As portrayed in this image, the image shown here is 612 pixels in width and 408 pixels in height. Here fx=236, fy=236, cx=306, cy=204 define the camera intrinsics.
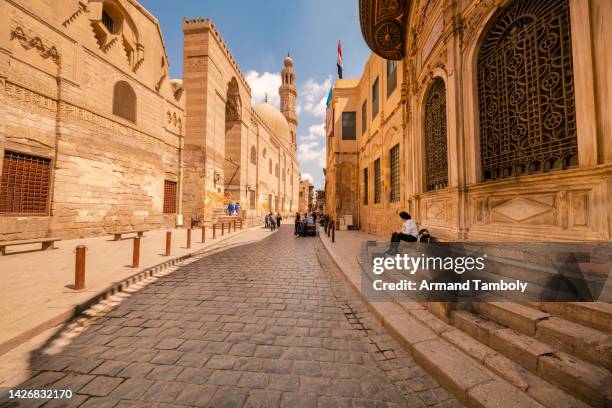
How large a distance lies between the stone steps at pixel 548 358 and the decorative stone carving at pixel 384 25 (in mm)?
8657

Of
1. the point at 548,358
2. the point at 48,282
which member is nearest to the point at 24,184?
the point at 48,282

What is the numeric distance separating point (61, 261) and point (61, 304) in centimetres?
384

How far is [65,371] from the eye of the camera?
2.23 metres

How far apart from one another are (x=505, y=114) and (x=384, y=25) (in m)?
5.90

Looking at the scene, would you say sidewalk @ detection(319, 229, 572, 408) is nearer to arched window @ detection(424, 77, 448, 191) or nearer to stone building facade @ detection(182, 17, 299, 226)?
arched window @ detection(424, 77, 448, 191)

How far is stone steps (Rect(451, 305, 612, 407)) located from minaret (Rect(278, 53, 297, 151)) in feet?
181

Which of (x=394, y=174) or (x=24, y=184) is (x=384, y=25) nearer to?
(x=394, y=174)

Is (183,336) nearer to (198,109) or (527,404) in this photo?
(527,404)

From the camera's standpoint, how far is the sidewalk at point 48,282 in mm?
2902

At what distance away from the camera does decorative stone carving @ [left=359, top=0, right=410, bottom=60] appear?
735cm

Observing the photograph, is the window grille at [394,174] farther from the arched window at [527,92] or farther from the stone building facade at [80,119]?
the stone building facade at [80,119]

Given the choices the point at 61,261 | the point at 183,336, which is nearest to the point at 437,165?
the point at 183,336

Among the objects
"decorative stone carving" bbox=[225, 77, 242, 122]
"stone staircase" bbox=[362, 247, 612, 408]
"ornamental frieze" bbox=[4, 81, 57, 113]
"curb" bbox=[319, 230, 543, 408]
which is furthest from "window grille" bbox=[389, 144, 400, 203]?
"decorative stone carving" bbox=[225, 77, 242, 122]

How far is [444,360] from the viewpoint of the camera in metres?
2.21
